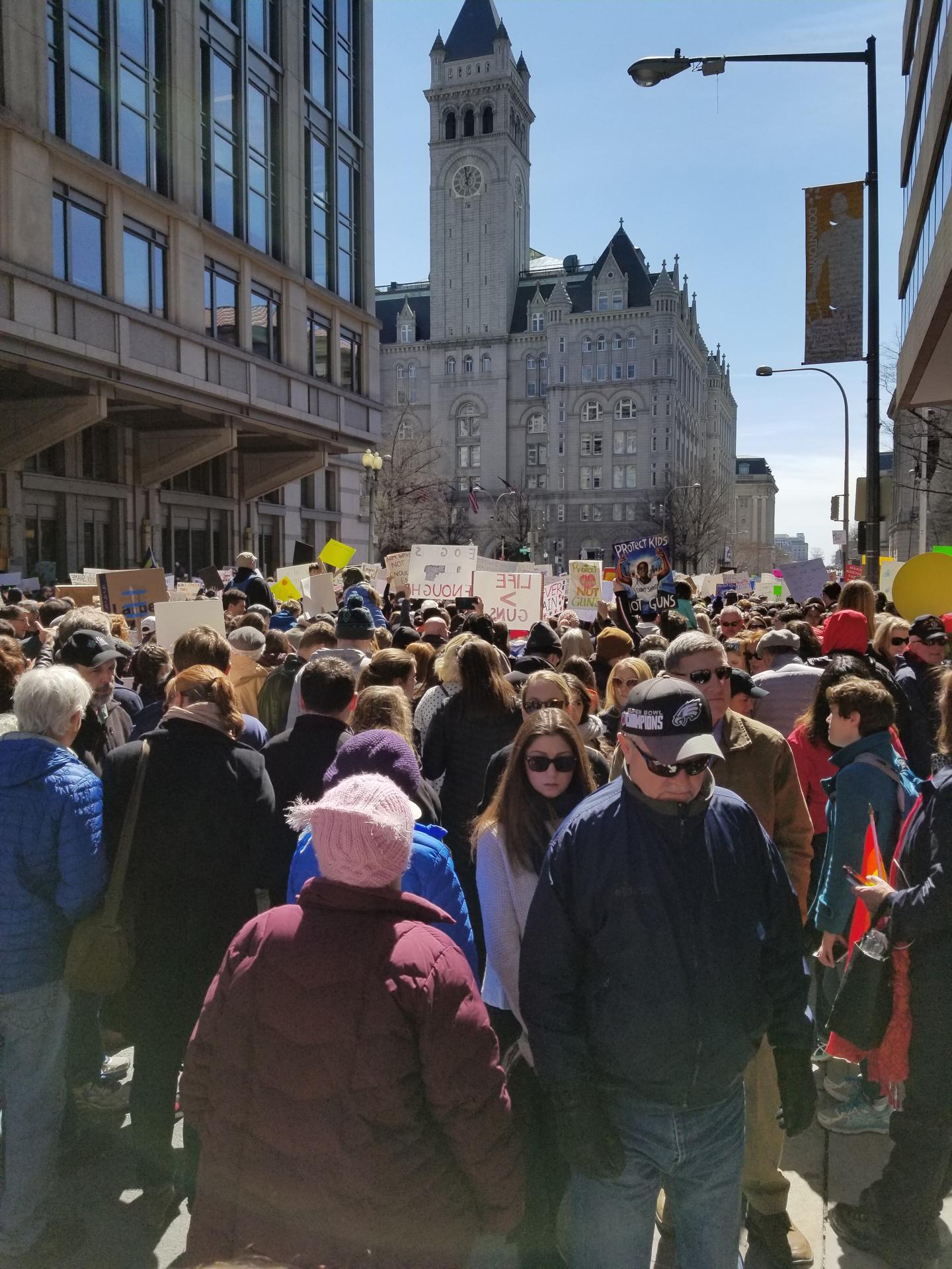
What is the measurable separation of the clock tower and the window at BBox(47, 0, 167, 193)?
269ft

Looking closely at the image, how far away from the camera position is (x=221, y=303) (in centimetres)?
2438

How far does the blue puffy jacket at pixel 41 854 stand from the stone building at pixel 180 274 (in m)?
16.2

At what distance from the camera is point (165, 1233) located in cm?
352

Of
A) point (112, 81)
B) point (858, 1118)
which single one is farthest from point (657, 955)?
point (112, 81)

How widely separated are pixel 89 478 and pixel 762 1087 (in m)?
23.6

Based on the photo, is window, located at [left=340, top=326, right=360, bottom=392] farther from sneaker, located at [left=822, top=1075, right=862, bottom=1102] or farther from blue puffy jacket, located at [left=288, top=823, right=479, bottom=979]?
blue puffy jacket, located at [left=288, top=823, right=479, bottom=979]

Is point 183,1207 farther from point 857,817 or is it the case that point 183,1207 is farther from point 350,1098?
point 857,817

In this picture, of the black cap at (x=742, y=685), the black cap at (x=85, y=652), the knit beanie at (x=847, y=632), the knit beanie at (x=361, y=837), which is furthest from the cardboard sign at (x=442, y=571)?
the knit beanie at (x=361, y=837)

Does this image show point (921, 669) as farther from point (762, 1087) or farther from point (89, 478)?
point (89, 478)

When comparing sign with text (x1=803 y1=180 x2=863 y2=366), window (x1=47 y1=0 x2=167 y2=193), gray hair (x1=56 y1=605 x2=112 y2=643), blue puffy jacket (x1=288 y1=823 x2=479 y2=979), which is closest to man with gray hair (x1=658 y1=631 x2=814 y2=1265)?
blue puffy jacket (x1=288 y1=823 x2=479 y2=979)

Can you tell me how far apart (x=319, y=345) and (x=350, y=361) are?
204 centimetres

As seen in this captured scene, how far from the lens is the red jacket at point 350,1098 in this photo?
2104 mm

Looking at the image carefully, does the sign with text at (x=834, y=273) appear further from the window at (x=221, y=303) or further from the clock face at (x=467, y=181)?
the clock face at (x=467, y=181)

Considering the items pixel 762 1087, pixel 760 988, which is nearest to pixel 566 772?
pixel 760 988
